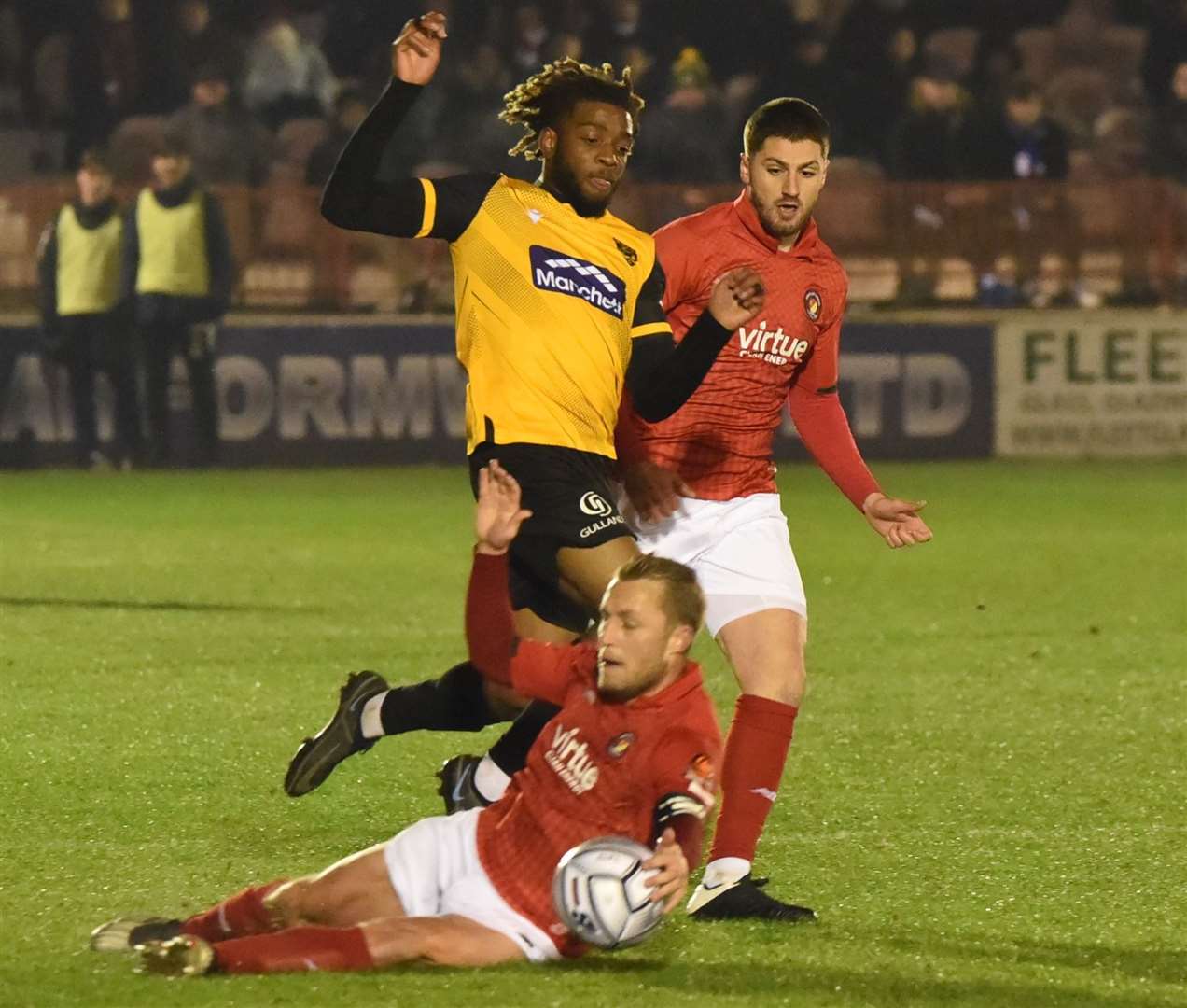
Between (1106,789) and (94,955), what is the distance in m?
3.20

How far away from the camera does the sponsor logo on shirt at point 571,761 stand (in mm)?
4723

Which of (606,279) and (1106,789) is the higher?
(606,279)

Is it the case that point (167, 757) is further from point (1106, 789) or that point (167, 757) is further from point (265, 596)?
point (265, 596)

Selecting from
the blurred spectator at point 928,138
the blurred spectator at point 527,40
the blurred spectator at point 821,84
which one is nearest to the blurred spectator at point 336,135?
the blurred spectator at point 527,40

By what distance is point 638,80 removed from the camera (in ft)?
64.7

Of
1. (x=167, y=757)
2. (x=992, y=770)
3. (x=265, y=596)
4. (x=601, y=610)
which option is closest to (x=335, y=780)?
(x=167, y=757)

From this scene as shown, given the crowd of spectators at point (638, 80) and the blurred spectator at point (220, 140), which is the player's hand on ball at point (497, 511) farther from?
the blurred spectator at point (220, 140)

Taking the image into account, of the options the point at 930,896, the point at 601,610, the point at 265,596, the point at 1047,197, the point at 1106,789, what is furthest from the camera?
the point at 1047,197

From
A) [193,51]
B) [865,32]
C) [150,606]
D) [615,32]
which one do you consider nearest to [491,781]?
[150,606]

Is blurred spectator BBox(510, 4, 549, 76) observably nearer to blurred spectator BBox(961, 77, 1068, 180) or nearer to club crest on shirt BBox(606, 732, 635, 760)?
blurred spectator BBox(961, 77, 1068, 180)

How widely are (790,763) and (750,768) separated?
1.79 m

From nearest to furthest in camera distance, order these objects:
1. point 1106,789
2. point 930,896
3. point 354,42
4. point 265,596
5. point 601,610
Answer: point 601,610, point 930,896, point 1106,789, point 265,596, point 354,42

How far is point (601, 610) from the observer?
4.76m

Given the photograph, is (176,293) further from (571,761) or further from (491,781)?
(571,761)
